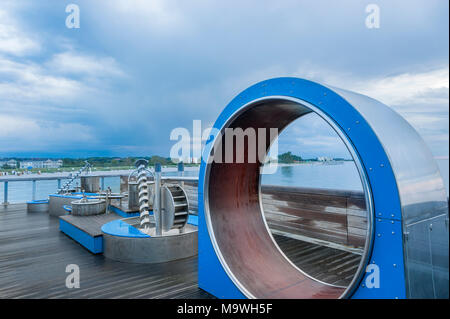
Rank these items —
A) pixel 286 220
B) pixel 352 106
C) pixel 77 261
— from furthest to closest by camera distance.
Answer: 1. pixel 286 220
2. pixel 77 261
3. pixel 352 106

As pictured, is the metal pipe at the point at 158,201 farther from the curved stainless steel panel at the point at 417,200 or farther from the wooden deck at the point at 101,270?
the curved stainless steel panel at the point at 417,200

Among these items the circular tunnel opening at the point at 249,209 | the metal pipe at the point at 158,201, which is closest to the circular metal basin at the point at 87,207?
the metal pipe at the point at 158,201

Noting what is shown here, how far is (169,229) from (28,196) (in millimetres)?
8774

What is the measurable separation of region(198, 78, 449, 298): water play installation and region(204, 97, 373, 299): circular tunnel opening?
0.05ft

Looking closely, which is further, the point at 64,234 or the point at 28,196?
the point at 28,196

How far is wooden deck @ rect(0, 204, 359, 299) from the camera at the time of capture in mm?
3061

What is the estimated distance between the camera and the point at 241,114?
2.75m

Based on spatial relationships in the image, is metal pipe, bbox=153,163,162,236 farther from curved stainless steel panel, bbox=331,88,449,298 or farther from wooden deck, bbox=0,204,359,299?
curved stainless steel panel, bbox=331,88,449,298

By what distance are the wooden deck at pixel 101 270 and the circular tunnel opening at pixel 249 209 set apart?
0.58 m

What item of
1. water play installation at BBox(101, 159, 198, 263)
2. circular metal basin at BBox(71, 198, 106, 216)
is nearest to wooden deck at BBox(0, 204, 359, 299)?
water play installation at BBox(101, 159, 198, 263)

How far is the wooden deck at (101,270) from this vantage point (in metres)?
3.06
